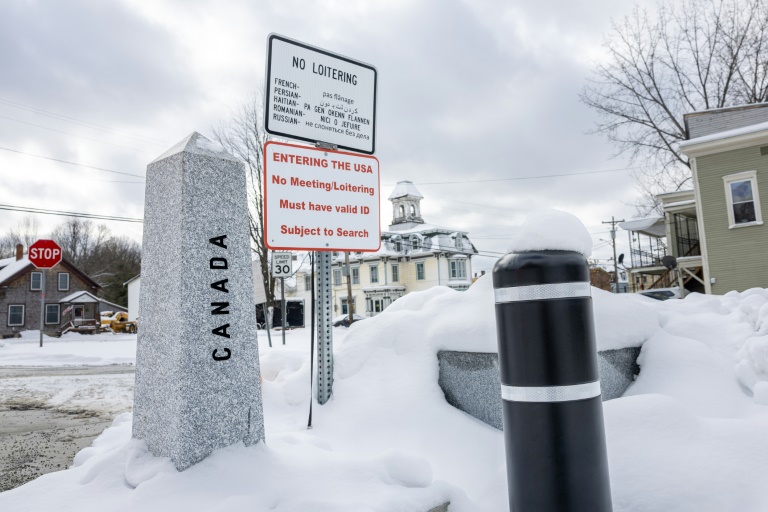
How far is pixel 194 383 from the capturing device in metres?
2.57

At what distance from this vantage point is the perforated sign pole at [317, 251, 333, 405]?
13.4ft

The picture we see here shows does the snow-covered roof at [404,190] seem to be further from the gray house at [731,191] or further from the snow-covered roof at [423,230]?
the gray house at [731,191]

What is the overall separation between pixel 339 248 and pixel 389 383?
117 centimetres

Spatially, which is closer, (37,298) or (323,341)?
(323,341)

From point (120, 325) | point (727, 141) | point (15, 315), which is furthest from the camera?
point (15, 315)

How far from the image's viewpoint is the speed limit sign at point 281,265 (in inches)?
493

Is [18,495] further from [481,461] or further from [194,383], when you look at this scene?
[481,461]

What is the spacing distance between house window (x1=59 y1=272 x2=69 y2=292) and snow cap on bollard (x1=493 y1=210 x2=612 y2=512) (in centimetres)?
4917

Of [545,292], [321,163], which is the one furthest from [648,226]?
[545,292]

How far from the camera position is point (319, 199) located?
405 centimetres

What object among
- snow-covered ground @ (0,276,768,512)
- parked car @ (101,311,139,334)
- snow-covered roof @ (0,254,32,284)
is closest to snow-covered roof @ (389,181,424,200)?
parked car @ (101,311,139,334)

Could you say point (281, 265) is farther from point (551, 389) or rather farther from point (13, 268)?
point (13, 268)

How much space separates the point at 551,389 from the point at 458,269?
158ft

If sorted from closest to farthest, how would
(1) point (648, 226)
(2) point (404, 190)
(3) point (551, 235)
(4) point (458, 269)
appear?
(3) point (551, 235), (1) point (648, 226), (4) point (458, 269), (2) point (404, 190)
